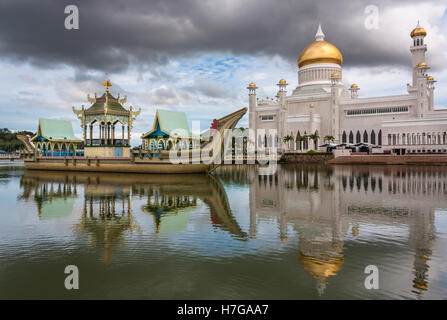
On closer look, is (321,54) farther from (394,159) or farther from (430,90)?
(394,159)

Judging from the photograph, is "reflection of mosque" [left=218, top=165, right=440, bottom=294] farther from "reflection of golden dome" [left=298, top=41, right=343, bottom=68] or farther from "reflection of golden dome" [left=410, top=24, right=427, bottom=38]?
"reflection of golden dome" [left=298, top=41, right=343, bottom=68]

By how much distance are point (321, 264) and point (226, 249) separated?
229 centimetres

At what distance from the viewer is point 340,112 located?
6969cm

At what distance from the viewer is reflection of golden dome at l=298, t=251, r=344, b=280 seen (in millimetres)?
6748

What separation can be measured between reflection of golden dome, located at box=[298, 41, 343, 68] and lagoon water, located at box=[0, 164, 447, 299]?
224 ft

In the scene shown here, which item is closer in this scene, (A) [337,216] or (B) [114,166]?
(A) [337,216]

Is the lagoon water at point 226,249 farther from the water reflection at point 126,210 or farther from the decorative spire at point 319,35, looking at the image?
the decorative spire at point 319,35

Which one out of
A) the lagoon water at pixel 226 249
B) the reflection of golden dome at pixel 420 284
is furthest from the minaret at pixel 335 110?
the reflection of golden dome at pixel 420 284

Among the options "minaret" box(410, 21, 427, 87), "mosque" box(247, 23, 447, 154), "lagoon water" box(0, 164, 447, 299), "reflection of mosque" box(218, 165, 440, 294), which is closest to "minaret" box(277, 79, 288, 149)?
"mosque" box(247, 23, 447, 154)

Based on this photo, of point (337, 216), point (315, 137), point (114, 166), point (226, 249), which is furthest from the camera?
point (315, 137)

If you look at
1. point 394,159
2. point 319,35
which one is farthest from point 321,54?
point 394,159

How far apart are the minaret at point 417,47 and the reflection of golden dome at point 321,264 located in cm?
6777

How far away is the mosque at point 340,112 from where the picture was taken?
5662cm

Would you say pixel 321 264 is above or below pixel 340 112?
below
